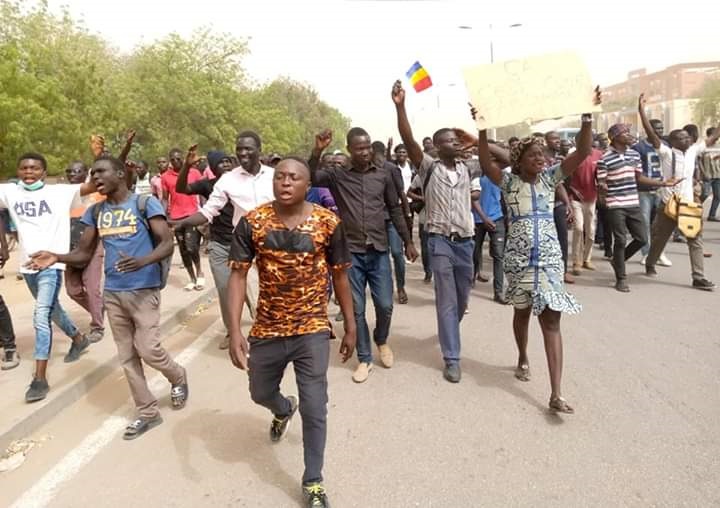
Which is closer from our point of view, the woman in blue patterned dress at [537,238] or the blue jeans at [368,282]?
the woman in blue patterned dress at [537,238]

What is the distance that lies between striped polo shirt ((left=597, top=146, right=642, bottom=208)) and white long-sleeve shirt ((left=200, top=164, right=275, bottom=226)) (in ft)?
15.0

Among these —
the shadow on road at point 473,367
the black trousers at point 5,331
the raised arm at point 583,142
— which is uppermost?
the raised arm at point 583,142

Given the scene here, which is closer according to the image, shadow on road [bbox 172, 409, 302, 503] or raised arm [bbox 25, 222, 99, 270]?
shadow on road [bbox 172, 409, 302, 503]

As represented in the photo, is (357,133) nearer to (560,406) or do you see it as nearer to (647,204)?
(560,406)

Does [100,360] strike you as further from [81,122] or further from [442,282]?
[81,122]

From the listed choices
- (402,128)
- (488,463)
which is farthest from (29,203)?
(488,463)

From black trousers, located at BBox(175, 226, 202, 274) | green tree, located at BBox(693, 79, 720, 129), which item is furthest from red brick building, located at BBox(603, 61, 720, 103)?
black trousers, located at BBox(175, 226, 202, 274)

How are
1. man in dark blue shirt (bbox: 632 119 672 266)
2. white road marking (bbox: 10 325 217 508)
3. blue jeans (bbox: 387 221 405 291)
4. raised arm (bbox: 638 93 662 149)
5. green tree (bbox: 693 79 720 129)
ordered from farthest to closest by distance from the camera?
green tree (bbox: 693 79 720 129) < man in dark blue shirt (bbox: 632 119 672 266) < raised arm (bbox: 638 93 662 149) < blue jeans (bbox: 387 221 405 291) < white road marking (bbox: 10 325 217 508)

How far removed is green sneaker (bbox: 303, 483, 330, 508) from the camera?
2.74 meters

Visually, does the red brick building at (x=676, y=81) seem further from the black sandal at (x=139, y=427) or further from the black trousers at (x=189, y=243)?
the black sandal at (x=139, y=427)

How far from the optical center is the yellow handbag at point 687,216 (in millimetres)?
Answer: 6898

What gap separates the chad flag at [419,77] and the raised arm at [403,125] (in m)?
0.59

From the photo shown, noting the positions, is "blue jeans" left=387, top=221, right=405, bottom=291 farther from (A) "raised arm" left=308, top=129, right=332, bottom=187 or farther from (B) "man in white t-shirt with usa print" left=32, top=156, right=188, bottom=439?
(B) "man in white t-shirt with usa print" left=32, top=156, right=188, bottom=439

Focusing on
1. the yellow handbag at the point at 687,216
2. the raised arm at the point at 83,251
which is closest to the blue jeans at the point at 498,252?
the yellow handbag at the point at 687,216
